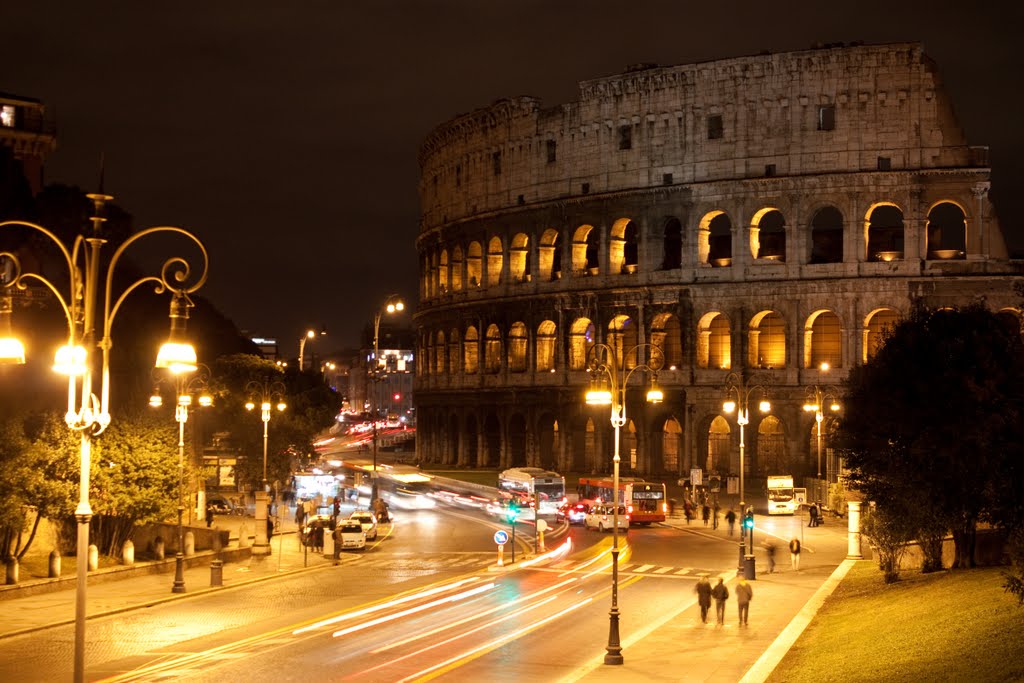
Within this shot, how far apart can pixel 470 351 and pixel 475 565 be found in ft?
146

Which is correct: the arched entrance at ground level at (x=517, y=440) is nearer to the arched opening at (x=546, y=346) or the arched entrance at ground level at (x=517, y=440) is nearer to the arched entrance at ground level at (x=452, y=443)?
the arched opening at (x=546, y=346)

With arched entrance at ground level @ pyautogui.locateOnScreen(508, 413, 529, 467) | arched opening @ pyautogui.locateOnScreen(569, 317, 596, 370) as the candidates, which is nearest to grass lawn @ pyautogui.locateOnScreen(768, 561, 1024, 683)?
arched opening @ pyautogui.locateOnScreen(569, 317, 596, 370)

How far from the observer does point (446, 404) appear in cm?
8162

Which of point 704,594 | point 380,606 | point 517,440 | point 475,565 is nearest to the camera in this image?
point 704,594

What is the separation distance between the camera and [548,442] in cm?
7456

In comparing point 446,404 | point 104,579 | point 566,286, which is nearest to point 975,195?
point 566,286

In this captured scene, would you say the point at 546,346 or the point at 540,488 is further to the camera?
the point at 546,346

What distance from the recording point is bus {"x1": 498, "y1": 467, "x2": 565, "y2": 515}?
173 ft

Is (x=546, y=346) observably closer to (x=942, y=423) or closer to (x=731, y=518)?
(x=731, y=518)

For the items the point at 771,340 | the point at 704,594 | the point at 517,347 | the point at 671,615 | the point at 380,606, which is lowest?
the point at 671,615

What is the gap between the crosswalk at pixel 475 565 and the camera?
3488 centimetres

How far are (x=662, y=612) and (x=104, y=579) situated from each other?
47.2ft

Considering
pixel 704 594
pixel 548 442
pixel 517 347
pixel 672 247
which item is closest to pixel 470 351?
pixel 517 347

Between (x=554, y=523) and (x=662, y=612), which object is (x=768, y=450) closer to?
(x=554, y=523)
